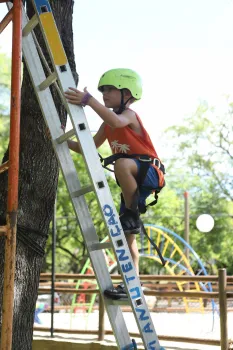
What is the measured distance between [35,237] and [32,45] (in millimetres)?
1104

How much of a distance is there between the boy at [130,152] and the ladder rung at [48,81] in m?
0.33

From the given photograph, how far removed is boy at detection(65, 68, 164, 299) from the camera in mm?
3318

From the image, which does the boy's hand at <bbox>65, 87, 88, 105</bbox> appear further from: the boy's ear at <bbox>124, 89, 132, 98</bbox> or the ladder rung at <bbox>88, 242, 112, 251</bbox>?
the ladder rung at <bbox>88, 242, 112, 251</bbox>

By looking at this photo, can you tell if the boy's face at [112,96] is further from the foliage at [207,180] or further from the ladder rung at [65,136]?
the foliage at [207,180]

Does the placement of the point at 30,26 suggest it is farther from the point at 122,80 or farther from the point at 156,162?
the point at 156,162

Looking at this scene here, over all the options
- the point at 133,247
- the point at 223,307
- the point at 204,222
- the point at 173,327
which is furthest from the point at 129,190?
the point at 204,222

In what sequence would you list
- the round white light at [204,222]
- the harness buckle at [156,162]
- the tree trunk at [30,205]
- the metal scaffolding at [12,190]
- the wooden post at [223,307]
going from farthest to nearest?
the round white light at [204,222] < the wooden post at [223,307] < the tree trunk at [30,205] < the harness buckle at [156,162] < the metal scaffolding at [12,190]

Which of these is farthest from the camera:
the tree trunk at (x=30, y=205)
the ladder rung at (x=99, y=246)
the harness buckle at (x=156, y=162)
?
the tree trunk at (x=30, y=205)

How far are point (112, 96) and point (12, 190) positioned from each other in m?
0.98

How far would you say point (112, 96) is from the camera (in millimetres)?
3461

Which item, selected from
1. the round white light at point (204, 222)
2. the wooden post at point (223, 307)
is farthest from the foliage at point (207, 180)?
the wooden post at point (223, 307)

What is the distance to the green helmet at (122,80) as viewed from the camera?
135 inches

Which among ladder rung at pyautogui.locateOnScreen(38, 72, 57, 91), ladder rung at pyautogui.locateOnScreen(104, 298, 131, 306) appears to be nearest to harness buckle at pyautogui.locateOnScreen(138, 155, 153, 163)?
ladder rung at pyautogui.locateOnScreen(38, 72, 57, 91)

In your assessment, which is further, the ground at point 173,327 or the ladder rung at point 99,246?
the ground at point 173,327
